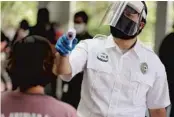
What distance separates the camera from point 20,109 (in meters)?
2.04

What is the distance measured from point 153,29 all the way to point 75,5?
3.72 feet

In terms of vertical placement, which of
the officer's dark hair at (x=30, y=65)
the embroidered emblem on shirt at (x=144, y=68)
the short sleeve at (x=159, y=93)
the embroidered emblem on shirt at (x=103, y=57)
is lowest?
the short sleeve at (x=159, y=93)

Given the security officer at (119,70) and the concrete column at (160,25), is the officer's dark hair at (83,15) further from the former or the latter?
the security officer at (119,70)

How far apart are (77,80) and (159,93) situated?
2170 mm

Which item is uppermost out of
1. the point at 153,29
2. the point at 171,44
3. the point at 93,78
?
the point at 93,78

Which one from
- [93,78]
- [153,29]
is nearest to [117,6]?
[93,78]

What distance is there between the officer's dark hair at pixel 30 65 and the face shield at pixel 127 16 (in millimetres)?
665

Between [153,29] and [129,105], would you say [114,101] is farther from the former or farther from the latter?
[153,29]

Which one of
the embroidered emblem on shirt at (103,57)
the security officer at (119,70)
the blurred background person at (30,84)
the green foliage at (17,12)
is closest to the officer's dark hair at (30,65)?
the blurred background person at (30,84)

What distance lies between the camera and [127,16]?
2.67 m

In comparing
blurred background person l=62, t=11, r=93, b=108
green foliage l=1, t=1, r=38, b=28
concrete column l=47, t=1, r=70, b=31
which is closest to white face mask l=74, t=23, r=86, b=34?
blurred background person l=62, t=11, r=93, b=108

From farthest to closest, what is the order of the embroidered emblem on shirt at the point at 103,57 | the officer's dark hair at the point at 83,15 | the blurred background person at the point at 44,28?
the officer's dark hair at the point at 83,15 → the blurred background person at the point at 44,28 → the embroidered emblem on shirt at the point at 103,57

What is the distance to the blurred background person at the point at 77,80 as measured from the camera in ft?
15.9

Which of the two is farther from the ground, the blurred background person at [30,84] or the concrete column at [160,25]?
the blurred background person at [30,84]
